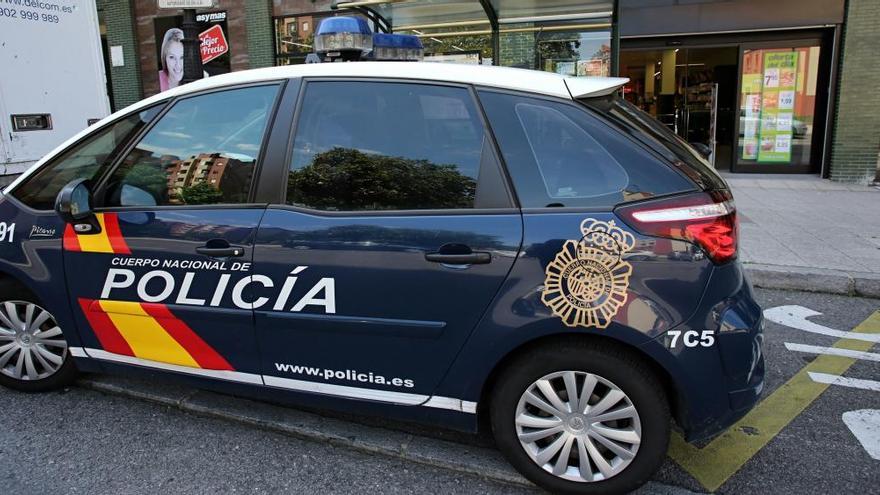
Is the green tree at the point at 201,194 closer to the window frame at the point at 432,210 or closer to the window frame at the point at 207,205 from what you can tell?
the window frame at the point at 207,205

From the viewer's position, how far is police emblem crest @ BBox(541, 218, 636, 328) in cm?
232

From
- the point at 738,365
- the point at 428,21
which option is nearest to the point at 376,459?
the point at 738,365

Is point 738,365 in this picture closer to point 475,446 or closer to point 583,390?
point 583,390

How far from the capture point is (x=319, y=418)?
314 centimetres

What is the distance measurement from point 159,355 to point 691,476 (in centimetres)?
253

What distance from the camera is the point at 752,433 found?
3.04 meters

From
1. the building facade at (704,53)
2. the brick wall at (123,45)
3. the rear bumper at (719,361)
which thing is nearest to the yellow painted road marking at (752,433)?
the rear bumper at (719,361)

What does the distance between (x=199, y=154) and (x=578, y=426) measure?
7.07 feet

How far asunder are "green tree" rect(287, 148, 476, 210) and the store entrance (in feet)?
31.0

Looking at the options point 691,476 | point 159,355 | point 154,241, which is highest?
point 154,241

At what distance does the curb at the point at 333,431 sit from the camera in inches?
108

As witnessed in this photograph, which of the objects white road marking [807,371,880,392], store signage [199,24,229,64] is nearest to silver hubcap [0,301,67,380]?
white road marking [807,371,880,392]

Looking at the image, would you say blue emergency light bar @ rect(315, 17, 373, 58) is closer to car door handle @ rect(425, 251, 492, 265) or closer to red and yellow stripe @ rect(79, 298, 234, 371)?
car door handle @ rect(425, 251, 492, 265)

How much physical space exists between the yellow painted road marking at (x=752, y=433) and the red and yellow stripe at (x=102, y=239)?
278 cm
